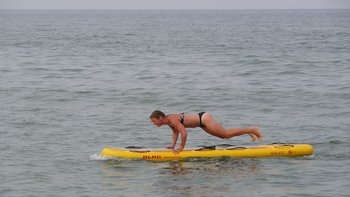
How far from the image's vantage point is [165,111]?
76.8 feet

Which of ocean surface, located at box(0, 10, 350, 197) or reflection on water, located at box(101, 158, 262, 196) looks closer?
reflection on water, located at box(101, 158, 262, 196)

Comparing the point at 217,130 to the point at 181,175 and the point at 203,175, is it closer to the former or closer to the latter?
the point at 203,175

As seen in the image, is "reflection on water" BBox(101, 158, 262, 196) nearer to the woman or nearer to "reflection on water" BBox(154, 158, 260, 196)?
"reflection on water" BBox(154, 158, 260, 196)

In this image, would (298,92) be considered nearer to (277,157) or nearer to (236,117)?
(236,117)

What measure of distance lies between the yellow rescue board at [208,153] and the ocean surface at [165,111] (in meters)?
0.15

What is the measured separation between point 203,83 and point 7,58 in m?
16.6

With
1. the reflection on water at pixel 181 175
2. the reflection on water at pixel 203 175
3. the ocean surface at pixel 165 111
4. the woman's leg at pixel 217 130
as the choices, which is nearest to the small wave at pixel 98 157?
the ocean surface at pixel 165 111

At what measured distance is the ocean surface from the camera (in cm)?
1388

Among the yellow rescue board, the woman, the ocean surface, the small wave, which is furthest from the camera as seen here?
the small wave

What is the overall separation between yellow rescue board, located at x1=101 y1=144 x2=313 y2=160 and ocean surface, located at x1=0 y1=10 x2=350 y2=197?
0.15 metres

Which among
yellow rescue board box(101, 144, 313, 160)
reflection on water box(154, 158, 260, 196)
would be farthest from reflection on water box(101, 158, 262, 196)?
yellow rescue board box(101, 144, 313, 160)

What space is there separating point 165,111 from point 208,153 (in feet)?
26.8

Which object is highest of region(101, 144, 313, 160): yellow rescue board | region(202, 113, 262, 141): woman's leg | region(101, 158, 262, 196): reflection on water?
region(202, 113, 262, 141): woman's leg

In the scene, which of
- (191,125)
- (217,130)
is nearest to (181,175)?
(191,125)
